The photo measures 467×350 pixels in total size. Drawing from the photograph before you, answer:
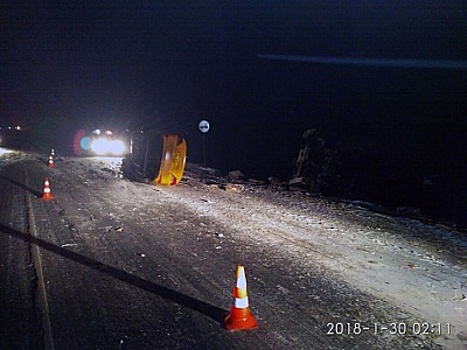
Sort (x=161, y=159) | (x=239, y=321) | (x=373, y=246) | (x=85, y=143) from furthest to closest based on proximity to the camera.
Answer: (x=85, y=143) → (x=161, y=159) → (x=373, y=246) → (x=239, y=321)

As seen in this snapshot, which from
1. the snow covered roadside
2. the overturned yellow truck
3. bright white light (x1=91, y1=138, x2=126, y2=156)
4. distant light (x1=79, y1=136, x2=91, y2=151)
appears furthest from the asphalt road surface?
distant light (x1=79, y1=136, x2=91, y2=151)

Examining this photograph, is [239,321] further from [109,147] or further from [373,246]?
[109,147]

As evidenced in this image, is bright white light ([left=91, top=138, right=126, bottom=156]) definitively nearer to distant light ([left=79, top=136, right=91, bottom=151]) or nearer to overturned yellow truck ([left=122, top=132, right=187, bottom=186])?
distant light ([left=79, top=136, right=91, bottom=151])

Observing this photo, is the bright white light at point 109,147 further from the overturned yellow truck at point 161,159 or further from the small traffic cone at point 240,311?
the small traffic cone at point 240,311

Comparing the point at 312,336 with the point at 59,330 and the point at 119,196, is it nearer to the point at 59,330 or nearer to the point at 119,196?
the point at 59,330

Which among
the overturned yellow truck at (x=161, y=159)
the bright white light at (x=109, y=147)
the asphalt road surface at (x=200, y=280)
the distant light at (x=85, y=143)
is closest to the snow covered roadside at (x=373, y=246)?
the asphalt road surface at (x=200, y=280)

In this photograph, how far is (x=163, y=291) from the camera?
4891mm

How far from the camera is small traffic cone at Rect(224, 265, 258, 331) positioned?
396cm

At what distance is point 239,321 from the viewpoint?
3.99 metres

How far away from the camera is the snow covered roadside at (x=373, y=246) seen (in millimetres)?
4711

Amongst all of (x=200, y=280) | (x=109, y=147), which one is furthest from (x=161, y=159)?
(x=109, y=147)

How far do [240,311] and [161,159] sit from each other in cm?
1021

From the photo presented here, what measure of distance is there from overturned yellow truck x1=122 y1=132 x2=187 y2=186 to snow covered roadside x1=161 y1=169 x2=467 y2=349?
7.53 ft

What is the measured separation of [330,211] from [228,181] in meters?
6.18
